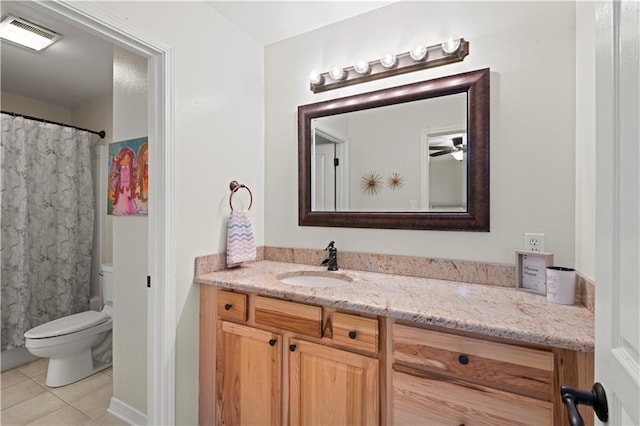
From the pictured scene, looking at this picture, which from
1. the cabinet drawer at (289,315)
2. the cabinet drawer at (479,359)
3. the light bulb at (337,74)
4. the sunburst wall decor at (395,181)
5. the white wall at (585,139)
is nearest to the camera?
the cabinet drawer at (479,359)

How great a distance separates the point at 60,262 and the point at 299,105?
8.67ft

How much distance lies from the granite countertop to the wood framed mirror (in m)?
0.33

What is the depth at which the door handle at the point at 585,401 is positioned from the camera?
536 millimetres

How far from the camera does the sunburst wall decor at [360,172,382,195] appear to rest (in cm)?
179

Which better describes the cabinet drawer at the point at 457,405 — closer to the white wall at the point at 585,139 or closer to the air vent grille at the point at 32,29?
the white wall at the point at 585,139

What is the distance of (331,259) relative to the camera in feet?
6.00

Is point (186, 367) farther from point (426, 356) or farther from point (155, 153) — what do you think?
point (426, 356)

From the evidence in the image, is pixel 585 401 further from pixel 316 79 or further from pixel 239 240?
pixel 316 79

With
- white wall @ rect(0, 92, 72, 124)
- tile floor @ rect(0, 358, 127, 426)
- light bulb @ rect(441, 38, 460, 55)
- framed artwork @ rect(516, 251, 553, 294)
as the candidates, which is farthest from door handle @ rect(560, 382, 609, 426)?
white wall @ rect(0, 92, 72, 124)

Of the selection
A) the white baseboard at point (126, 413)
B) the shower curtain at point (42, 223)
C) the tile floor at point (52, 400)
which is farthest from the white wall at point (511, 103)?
the shower curtain at point (42, 223)

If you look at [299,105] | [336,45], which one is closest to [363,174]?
[299,105]

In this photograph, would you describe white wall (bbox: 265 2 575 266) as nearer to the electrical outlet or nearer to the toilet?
the electrical outlet

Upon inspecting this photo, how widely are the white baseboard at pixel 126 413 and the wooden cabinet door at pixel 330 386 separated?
41.3 inches

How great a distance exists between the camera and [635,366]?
17.9 inches
